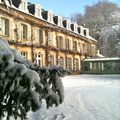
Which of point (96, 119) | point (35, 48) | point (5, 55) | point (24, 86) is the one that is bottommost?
point (96, 119)

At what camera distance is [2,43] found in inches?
195

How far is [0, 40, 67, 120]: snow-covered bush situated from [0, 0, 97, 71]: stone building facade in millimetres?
19783

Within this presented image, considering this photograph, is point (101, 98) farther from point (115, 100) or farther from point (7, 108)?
point (7, 108)

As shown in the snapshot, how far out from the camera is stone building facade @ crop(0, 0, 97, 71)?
29266 mm

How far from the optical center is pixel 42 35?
3466 centimetres

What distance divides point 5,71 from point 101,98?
36.7ft

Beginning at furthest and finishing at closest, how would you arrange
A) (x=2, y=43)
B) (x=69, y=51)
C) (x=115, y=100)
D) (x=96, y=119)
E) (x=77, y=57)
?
(x=77, y=57) → (x=69, y=51) → (x=115, y=100) → (x=96, y=119) → (x=2, y=43)

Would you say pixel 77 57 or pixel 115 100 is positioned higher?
pixel 77 57

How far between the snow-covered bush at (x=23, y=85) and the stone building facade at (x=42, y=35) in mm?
19783

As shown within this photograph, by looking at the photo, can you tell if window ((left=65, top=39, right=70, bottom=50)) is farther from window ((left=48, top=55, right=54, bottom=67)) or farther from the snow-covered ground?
the snow-covered ground

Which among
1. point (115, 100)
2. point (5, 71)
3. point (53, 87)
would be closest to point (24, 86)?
point (5, 71)

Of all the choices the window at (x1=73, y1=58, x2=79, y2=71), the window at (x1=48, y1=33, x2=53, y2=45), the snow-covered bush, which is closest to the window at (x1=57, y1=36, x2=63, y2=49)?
the window at (x1=48, y1=33, x2=53, y2=45)

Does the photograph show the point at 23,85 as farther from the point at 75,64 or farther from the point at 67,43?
the point at 75,64

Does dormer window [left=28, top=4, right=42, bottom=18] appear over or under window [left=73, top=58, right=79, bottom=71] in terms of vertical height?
over
